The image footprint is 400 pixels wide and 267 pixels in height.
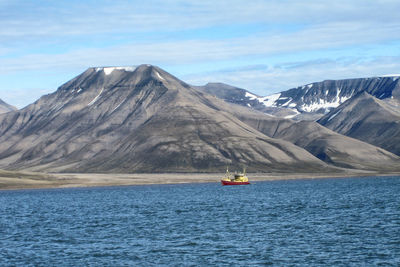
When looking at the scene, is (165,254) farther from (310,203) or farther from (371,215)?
(310,203)

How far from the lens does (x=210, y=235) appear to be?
75.6 metres

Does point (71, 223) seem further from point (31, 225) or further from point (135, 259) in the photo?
point (135, 259)

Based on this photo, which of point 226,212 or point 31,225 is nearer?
point 31,225

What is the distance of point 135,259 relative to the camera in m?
61.0

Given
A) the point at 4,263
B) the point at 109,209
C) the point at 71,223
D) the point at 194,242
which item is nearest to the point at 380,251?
the point at 194,242

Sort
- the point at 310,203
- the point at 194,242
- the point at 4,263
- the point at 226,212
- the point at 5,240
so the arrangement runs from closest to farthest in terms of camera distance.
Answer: the point at 4,263 < the point at 194,242 < the point at 5,240 < the point at 226,212 < the point at 310,203

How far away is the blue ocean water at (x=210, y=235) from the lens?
197 ft

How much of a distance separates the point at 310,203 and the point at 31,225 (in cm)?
5055

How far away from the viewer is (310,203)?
389 feet

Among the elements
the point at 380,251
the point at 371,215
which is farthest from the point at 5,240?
the point at 371,215

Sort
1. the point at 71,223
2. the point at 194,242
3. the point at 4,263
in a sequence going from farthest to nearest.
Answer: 1. the point at 71,223
2. the point at 194,242
3. the point at 4,263

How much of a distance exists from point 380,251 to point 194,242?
1964 centimetres

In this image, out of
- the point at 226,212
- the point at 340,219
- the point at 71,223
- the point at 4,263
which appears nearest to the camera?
the point at 4,263

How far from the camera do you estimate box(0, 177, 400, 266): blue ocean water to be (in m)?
60.2
